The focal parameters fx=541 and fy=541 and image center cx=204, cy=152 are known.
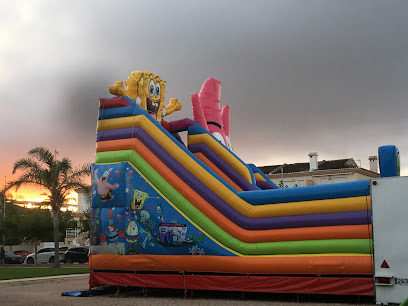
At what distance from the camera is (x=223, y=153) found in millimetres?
14211

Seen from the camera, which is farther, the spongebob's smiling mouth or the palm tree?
the palm tree

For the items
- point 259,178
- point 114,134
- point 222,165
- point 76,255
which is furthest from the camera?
point 76,255

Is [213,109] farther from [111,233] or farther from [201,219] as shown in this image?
[111,233]

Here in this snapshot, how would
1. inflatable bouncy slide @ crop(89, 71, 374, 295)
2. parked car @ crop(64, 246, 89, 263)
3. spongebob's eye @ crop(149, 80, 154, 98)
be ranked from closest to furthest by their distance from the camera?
inflatable bouncy slide @ crop(89, 71, 374, 295) < spongebob's eye @ crop(149, 80, 154, 98) < parked car @ crop(64, 246, 89, 263)

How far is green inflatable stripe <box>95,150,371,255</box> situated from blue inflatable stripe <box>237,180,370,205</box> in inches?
35.3

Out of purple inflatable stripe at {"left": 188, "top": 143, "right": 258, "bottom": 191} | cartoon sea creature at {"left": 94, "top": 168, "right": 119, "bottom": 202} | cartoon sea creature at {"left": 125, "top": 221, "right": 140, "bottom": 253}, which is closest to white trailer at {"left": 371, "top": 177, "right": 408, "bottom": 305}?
purple inflatable stripe at {"left": 188, "top": 143, "right": 258, "bottom": 191}

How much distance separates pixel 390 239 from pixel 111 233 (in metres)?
7.99

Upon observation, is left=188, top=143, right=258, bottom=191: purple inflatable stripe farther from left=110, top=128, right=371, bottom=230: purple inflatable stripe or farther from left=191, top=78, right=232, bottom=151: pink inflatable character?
left=191, top=78, right=232, bottom=151: pink inflatable character

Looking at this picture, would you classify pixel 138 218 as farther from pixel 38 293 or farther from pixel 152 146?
pixel 38 293

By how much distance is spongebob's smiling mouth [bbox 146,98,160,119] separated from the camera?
15086 millimetres

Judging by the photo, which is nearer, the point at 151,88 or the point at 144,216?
the point at 144,216

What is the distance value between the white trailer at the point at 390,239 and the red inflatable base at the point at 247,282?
3699 millimetres

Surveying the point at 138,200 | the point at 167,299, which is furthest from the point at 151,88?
the point at 167,299

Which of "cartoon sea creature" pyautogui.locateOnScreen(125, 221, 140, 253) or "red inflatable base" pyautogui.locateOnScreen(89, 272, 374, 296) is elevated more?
"cartoon sea creature" pyautogui.locateOnScreen(125, 221, 140, 253)
